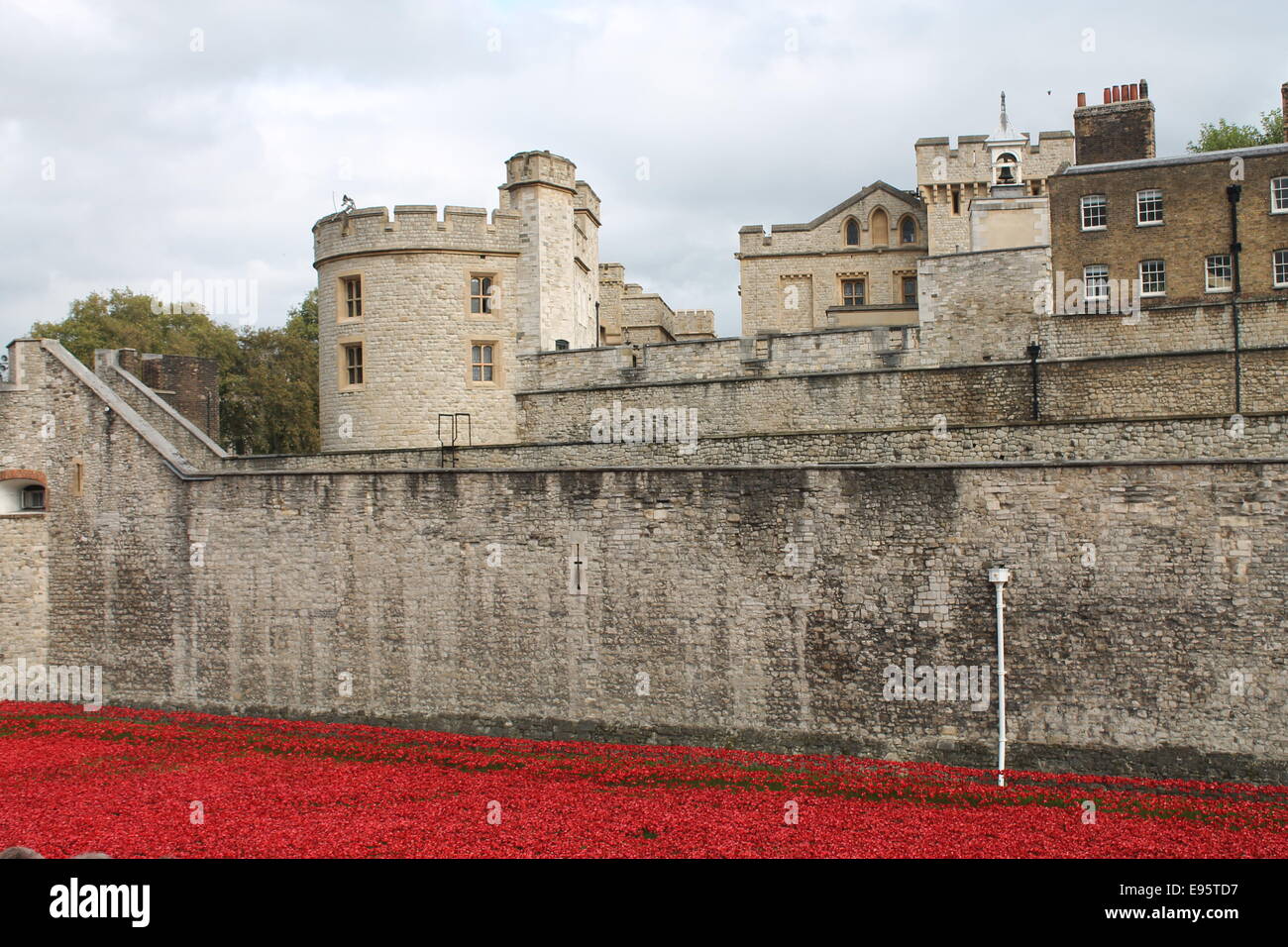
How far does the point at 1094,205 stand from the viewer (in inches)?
1089

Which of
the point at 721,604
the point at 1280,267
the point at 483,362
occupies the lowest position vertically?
the point at 721,604

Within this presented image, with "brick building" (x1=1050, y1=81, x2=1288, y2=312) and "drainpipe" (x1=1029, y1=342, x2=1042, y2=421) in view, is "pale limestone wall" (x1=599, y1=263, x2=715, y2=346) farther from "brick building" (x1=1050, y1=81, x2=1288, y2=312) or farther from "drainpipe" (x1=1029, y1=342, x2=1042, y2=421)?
"drainpipe" (x1=1029, y1=342, x2=1042, y2=421)

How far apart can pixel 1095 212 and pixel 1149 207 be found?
1.23m

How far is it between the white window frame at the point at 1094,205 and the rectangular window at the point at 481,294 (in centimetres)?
1463

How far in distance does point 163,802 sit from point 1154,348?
18749 millimetres

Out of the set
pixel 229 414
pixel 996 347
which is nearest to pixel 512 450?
pixel 996 347

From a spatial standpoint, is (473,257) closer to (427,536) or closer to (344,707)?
(427,536)

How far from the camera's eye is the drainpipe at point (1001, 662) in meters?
14.7

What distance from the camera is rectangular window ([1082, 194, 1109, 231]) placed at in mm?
27562

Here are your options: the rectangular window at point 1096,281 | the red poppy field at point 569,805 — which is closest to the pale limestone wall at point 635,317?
the rectangular window at point 1096,281

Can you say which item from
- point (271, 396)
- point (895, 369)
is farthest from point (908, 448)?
point (271, 396)

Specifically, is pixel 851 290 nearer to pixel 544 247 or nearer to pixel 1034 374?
pixel 544 247

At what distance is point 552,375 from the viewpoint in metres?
24.8

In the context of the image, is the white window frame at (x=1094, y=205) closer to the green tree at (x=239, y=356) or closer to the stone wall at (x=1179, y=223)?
the stone wall at (x=1179, y=223)
